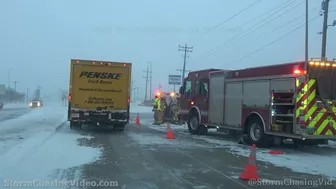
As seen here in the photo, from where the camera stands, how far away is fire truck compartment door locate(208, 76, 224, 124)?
17.7m

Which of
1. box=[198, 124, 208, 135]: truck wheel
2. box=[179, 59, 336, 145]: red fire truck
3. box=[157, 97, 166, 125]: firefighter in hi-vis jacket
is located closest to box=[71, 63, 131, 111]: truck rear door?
box=[198, 124, 208, 135]: truck wheel

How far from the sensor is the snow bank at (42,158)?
838cm

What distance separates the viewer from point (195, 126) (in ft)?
65.0

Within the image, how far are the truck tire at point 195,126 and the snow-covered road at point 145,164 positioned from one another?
457 centimetres

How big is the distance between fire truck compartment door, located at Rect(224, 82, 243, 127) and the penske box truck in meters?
4.53

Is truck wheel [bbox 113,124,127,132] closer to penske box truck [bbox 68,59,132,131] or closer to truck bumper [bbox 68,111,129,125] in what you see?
penske box truck [bbox 68,59,132,131]

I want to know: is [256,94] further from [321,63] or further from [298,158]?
[298,158]

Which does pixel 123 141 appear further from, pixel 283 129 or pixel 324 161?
pixel 324 161

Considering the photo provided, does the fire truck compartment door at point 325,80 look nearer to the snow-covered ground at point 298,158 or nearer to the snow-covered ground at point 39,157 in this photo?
the snow-covered ground at point 298,158

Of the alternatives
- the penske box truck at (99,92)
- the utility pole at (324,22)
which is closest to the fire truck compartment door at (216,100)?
the penske box truck at (99,92)

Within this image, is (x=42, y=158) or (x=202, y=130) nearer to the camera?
(x=42, y=158)

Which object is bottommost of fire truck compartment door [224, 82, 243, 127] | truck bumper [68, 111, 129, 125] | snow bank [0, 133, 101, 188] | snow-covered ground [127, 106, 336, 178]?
snow-covered ground [127, 106, 336, 178]

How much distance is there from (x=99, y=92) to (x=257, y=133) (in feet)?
24.1

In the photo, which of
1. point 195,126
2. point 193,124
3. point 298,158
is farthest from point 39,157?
point 193,124
